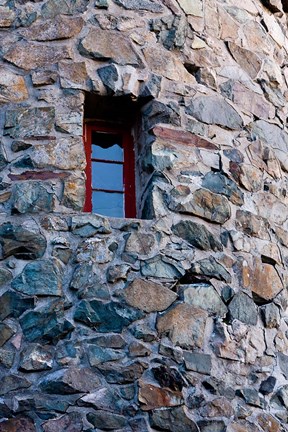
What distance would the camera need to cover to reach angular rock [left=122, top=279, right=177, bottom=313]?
17.8 ft

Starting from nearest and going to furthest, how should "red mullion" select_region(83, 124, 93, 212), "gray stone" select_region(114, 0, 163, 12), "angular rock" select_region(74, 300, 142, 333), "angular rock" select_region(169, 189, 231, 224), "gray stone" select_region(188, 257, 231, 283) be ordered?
"angular rock" select_region(74, 300, 142, 333) < "gray stone" select_region(188, 257, 231, 283) < "angular rock" select_region(169, 189, 231, 224) < "red mullion" select_region(83, 124, 93, 212) < "gray stone" select_region(114, 0, 163, 12)

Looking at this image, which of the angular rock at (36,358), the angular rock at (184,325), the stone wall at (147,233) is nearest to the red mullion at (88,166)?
the stone wall at (147,233)

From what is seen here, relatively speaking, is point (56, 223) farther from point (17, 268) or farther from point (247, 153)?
point (247, 153)

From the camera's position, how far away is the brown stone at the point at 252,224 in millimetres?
6066

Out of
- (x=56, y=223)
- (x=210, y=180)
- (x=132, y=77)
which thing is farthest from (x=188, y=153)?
(x=56, y=223)

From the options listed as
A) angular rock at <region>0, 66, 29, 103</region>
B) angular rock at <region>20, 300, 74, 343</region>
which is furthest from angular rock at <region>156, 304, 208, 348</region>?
angular rock at <region>0, 66, 29, 103</region>

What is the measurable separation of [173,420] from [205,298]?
80cm

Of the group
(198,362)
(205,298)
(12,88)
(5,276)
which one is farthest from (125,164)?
(198,362)

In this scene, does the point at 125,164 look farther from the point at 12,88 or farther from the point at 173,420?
the point at 173,420

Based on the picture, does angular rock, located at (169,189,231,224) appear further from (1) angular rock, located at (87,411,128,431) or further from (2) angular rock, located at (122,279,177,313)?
(1) angular rock, located at (87,411,128,431)

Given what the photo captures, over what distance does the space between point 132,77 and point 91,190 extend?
80 centimetres

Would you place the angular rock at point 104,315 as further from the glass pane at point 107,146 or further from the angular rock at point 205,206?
the glass pane at point 107,146

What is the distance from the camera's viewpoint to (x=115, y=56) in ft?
20.1

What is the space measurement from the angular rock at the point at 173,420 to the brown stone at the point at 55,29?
255 centimetres
